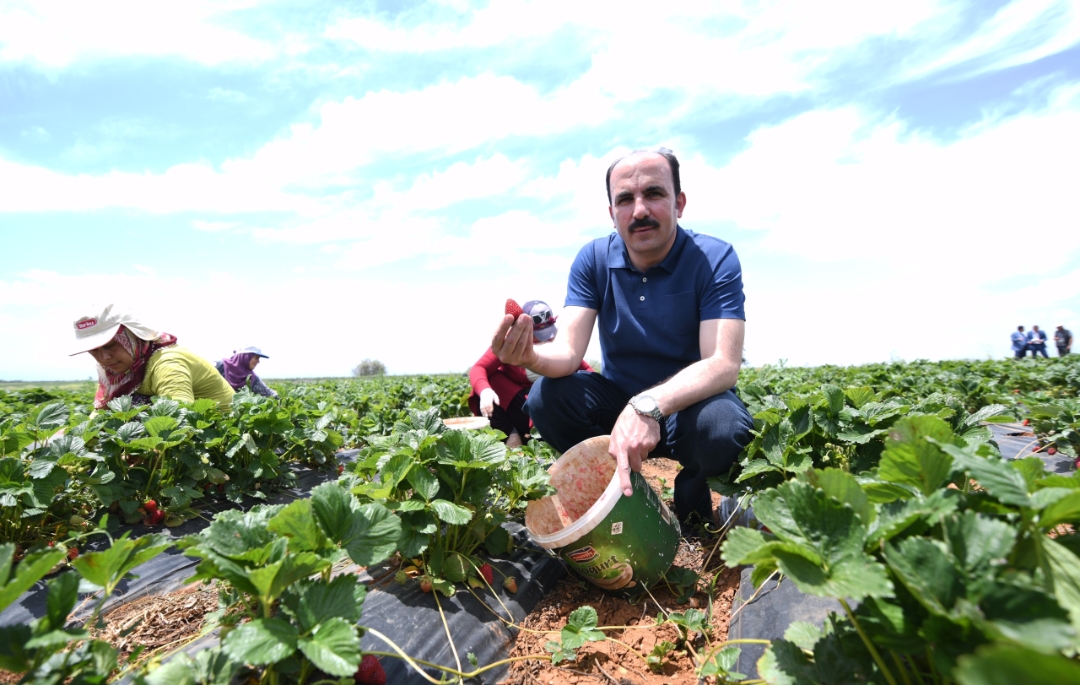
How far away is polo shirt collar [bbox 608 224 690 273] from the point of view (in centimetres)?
281

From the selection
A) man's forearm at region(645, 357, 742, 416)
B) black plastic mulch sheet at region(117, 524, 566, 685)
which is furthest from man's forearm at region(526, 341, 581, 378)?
black plastic mulch sheet at region(117, 524, 566, 685)

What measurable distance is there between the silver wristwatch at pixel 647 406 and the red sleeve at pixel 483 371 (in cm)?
271

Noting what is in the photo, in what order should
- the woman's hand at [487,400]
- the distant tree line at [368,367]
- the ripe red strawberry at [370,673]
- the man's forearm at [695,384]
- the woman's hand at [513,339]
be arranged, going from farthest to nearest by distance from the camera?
the distant tree line at [368,367]
the woman's hand at [487,400]
the woman's hand at [513,339]
the man's forearm at [695,384]
the ripe red strawberry at [370,673]

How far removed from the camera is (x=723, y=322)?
2.57 m

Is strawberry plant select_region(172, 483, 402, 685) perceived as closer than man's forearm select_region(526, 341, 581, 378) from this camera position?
Yes

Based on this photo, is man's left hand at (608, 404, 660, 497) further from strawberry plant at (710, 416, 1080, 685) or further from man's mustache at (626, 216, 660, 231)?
man's mustache at (626, 216, 660, 231)

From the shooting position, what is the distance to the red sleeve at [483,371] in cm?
477

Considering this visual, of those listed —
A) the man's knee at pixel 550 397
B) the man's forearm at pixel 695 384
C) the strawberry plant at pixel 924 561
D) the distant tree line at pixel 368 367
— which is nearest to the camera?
the strawberry plant at pixel 924 561

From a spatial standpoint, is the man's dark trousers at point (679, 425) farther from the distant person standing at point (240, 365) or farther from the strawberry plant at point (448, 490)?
the distant person standing at point (240, 365)

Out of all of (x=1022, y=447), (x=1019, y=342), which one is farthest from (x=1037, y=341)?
(x=1022, y=447)

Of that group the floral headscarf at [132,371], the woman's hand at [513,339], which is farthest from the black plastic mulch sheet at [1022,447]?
the floral headscarf at [132,371]

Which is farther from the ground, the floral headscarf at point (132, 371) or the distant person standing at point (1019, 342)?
the floral headscarf at point (132, 371)

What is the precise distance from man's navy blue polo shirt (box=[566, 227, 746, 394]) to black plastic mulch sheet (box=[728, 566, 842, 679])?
1153mm

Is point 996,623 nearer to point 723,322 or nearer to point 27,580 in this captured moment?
point 27,580
